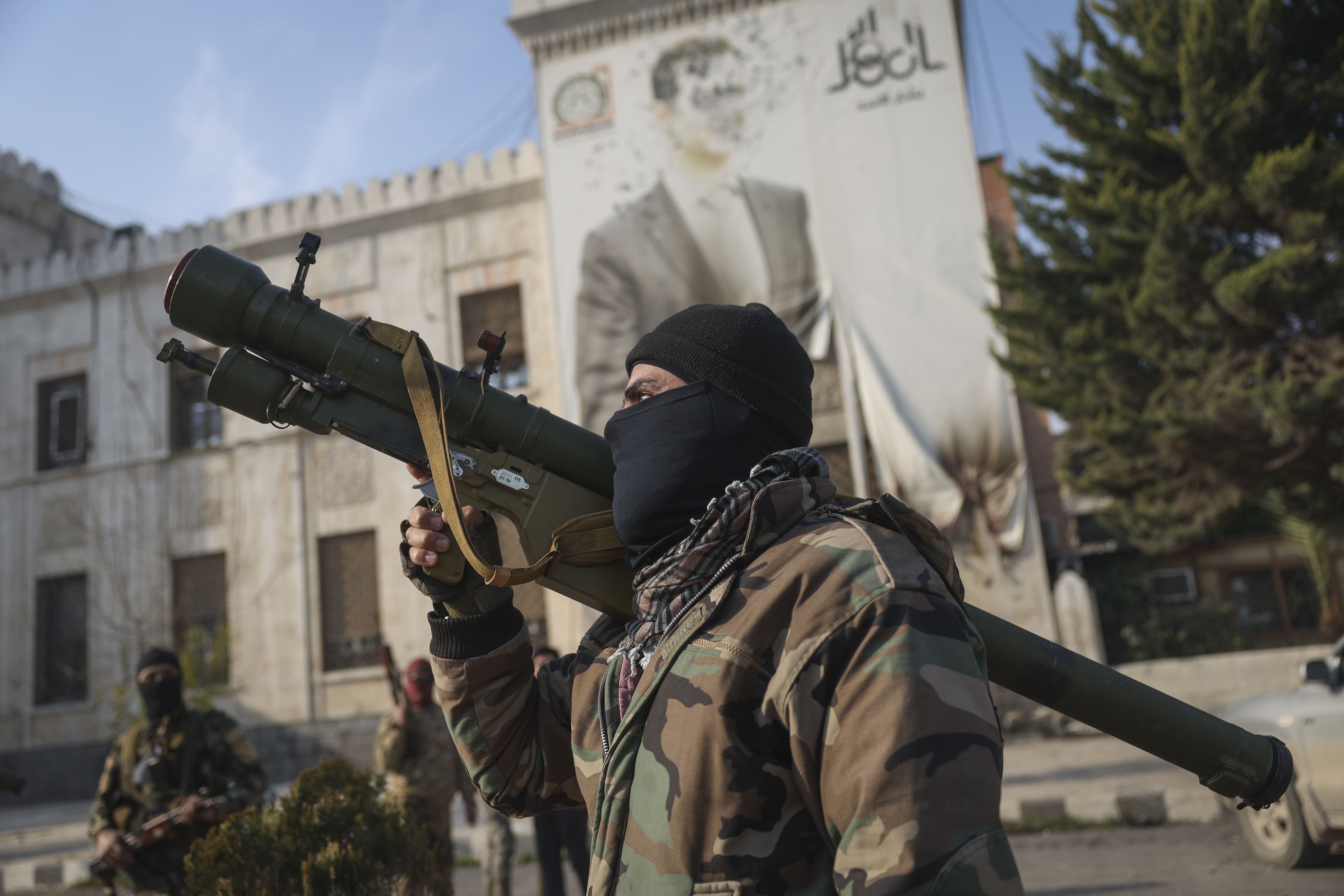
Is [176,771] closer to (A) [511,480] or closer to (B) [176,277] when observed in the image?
(B) [176,277]

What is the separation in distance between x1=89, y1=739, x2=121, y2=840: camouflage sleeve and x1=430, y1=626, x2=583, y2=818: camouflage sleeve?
374 cm

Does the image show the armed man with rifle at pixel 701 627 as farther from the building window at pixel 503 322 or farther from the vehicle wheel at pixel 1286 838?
the building window at pixel 503 322

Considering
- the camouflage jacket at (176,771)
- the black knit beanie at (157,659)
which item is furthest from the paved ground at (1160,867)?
the black knit beanie at (157,659)

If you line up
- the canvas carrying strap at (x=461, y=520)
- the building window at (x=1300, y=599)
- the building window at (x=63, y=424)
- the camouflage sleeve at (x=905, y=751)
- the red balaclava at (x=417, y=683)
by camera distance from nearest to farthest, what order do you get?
1. the camouflage sleeve at (x=905, y=751)
2. the canvas carrying strap at (x=461, y=520)
3. the red balaclava at (x=417, y=683)
4. the building window at (x=1300, y=599)
5. the building window at (x=63, y=424)

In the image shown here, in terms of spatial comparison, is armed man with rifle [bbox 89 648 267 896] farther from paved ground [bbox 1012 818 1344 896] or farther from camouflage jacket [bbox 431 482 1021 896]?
paved ground [bbox 1012 818 1344 896]

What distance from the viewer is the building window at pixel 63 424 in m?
17.8

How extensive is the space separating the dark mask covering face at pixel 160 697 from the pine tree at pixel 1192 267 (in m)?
10.4

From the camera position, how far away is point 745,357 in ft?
4.92

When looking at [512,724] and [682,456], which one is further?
[512,724]

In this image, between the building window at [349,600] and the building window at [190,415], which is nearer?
the building window at [349,600]

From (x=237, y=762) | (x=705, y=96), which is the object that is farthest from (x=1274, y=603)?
(x=237, y=762)

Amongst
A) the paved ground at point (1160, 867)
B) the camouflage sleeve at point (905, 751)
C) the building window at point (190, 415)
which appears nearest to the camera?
the camouflage sleeve at point (905, 751)

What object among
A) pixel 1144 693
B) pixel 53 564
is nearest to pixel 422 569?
pixel 1144 693

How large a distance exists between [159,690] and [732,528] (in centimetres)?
426
